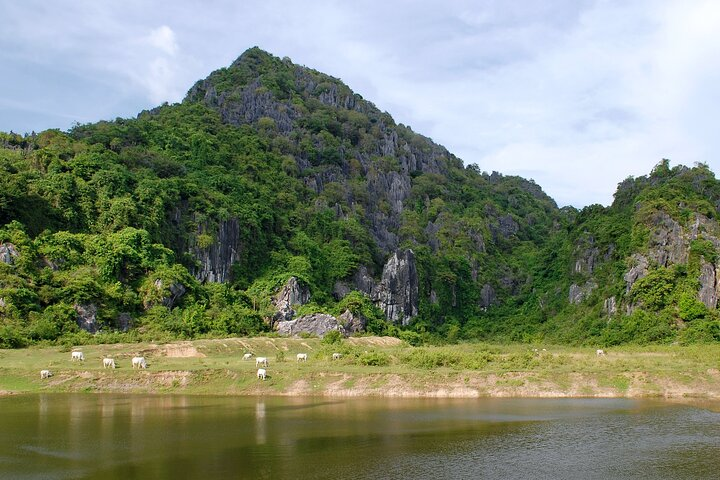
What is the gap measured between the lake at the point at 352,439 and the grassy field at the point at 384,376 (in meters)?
3.41

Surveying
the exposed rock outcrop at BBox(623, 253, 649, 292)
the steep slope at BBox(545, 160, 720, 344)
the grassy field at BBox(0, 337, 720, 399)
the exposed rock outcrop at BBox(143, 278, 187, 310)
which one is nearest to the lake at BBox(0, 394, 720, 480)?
the grassy field at BBox(0, 337, 720, 399)

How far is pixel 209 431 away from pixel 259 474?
6798 mm

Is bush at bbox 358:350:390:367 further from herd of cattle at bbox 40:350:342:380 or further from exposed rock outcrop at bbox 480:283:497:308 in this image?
exposed rock outcrop at bbox 480:283:497:308

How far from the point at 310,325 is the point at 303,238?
27.2 meters

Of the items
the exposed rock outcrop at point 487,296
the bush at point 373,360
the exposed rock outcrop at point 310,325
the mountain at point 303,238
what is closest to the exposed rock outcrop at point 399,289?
the mountain at point 303,238

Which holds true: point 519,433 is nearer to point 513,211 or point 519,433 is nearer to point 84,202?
point 84,202

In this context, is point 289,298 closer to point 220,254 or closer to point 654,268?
point 220,254

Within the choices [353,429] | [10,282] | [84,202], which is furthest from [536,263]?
[353,429]

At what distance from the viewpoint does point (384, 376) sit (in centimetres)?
3875

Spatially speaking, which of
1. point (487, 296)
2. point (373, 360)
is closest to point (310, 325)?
point (373, 360)

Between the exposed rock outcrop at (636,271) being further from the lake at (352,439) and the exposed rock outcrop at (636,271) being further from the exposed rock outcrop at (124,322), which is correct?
the exposed rock outcrop at (124,322)

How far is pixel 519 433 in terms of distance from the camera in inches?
993

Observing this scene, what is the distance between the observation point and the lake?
65.2 feet

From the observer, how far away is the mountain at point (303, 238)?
6250 cm
